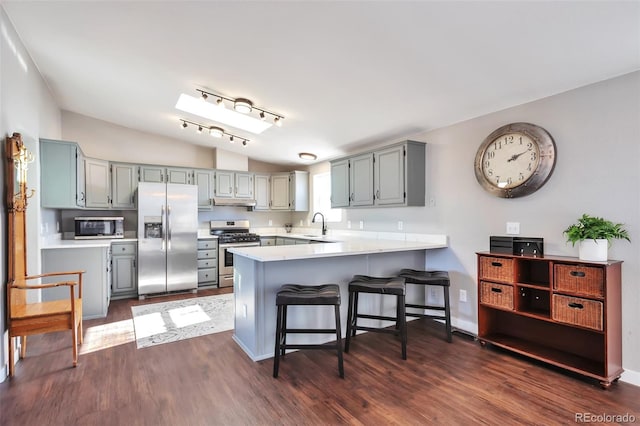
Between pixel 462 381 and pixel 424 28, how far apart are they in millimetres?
2493

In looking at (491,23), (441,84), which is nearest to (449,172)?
(441,84)

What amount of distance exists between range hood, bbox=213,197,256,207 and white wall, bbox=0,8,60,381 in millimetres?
2459

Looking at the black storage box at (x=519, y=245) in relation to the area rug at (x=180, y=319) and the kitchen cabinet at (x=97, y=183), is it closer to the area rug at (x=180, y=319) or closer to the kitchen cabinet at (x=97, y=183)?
the area rug at (x=180, y=319)

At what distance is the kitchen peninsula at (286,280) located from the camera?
8.93 feet

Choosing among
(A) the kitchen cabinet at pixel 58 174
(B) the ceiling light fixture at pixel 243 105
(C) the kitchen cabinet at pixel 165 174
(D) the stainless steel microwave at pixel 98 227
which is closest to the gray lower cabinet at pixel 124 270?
(D) the stainless steel microwave at pixel 98 227

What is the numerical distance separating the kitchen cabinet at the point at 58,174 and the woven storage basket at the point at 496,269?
4665mm

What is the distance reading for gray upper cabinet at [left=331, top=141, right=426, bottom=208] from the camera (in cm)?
376

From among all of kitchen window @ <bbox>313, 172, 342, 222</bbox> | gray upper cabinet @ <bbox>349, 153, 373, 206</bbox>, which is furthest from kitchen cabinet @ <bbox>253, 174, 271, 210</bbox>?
gray upper cabinet @ <bbox>349, 153, 373, 206</bbox>

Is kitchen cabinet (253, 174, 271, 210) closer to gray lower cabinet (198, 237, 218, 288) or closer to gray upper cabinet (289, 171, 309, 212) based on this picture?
gray upper cabinet (289, 171, 309, 212)

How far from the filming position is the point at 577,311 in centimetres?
235

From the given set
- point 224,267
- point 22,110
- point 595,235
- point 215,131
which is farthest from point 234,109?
point 595,235

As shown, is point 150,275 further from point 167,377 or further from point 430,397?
point 430,397

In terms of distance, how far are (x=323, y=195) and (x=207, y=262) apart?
7.80ft

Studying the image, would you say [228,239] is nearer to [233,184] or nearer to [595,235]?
[233,184]
